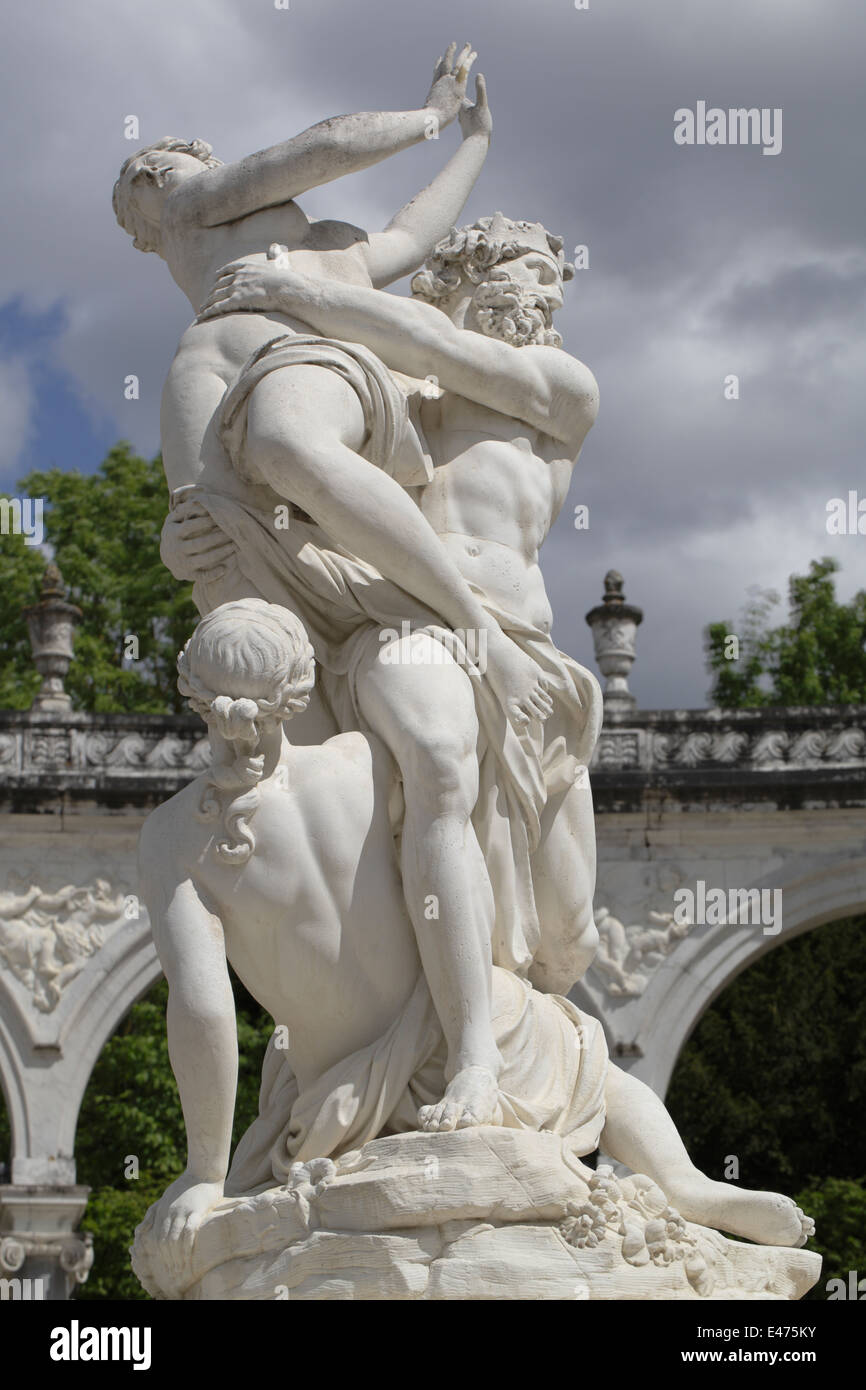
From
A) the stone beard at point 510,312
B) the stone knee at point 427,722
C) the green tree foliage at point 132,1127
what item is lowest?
the green tree foliage at point 132,1127

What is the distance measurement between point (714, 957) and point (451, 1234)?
13520 millimetres

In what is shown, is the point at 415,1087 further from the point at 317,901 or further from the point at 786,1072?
the point at 786,1072

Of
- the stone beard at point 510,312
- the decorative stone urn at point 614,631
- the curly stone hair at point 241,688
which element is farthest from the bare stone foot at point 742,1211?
the decorative stone urn at point 614,631

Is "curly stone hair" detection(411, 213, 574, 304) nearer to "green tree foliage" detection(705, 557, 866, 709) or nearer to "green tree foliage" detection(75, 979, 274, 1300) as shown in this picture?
"green tree foliage" detection(75, 979, 274, 1300)

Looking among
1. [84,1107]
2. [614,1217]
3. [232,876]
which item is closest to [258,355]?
[232,876]

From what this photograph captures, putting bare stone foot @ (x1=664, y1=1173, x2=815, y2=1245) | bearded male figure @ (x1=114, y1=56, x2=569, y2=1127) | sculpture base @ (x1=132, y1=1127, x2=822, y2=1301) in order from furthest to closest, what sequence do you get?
bare stone foot @ (x1=664, y1=1173, x2=815, y2=1245), bearded male figure @ (x1=114, y1=56, x2=569, y2=1127), sculpture base @ (x1=132, y1=1127, x2=822, y2=1301)

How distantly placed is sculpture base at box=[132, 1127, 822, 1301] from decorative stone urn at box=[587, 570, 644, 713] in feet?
48.3

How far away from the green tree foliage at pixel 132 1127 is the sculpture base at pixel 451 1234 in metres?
12.8

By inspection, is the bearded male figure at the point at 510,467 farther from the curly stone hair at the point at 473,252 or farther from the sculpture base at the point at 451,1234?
the sculpture base at the point at 451,1234

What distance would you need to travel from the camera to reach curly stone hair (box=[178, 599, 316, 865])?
4602 mm

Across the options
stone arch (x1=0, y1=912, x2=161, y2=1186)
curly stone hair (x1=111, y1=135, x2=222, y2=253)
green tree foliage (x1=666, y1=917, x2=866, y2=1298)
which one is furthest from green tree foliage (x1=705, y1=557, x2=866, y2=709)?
curly stone hair (x1=111, y1=135, x2=222, y2=253)

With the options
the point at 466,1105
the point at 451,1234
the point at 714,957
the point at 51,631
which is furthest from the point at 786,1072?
the point at 451,1234

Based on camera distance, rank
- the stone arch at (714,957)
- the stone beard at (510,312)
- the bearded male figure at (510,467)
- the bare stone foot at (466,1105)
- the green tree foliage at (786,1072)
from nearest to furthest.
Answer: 1. the bare stone foot at (466,1105)
2. the bearded male figure at (510,467)
3. the stone beard at (510,312)
4. the stone arch at (714,957)
5. the green tree foliage at (786,1072)

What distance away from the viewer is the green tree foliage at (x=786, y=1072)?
20.4m
